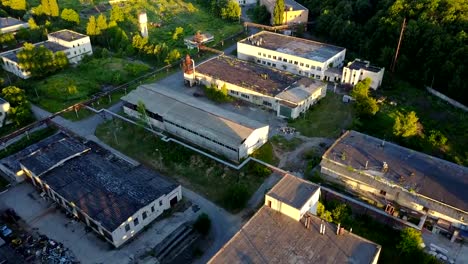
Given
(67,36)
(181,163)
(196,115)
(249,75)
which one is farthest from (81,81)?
(181,163)

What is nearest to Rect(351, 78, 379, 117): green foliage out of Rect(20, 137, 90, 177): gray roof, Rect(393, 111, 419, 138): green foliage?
Rect(393, 111, 419, 138): green foliage

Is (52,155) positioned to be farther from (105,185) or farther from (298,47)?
(298,47)

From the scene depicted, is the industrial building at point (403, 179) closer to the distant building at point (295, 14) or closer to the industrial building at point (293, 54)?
the industrial building at point (293, 54)

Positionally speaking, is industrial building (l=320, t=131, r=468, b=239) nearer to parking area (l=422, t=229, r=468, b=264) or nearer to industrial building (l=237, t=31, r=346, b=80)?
parking area (l=422, t=229, r=468, b=264)

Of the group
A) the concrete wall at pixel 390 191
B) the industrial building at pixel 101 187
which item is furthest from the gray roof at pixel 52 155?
the concrete wall at pixel 390 191

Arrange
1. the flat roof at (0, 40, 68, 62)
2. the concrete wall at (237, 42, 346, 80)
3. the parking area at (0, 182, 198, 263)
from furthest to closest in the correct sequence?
the flat roof at (0, 40, 68, 62) < the concrete wall at (237, 42, 346, 80) < the parking area at (0, 182, 198, 263)
